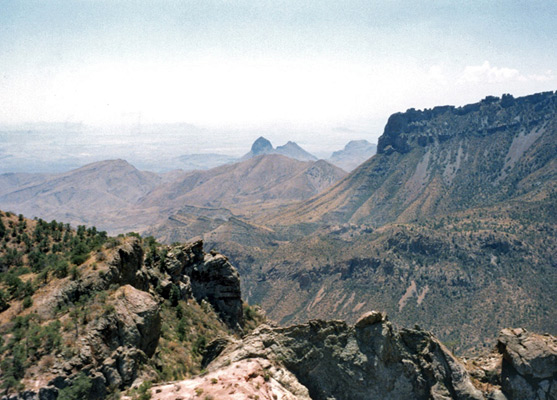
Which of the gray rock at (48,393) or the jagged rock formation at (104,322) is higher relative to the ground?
the jagged rock formation at (104,322)

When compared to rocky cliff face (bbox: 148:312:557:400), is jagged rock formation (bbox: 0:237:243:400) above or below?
above

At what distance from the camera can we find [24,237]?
57.6 metres

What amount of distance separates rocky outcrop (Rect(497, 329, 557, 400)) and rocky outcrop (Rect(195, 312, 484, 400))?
14.8 feet

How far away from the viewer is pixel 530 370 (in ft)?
139

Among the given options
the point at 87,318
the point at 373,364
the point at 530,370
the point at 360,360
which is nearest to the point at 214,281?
the point at 87,318

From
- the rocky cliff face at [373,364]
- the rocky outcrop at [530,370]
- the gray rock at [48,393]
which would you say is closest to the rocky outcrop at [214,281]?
the rocky cliff face at [373,364]

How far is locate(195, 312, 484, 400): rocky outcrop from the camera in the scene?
4125cm

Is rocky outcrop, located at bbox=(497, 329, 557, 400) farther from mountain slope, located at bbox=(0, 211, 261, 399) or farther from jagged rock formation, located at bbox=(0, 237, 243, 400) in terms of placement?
jagged rock formation, located at bbox=(0, 237, 243, 400)

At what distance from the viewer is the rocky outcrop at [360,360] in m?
41.2

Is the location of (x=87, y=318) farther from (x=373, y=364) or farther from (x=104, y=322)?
(x=373, y=364)

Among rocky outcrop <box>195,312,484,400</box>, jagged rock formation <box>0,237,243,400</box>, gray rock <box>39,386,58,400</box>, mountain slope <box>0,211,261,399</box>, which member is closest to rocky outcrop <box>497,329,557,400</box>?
rocky outcrop <box>195,312,484,400</box>

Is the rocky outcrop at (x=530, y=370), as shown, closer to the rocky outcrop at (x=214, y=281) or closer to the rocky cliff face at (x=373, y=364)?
the rocky cliff face at (x=373, y=364)

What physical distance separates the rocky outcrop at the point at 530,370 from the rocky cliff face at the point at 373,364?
3.8 inches

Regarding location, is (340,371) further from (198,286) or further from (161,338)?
(198,286)
